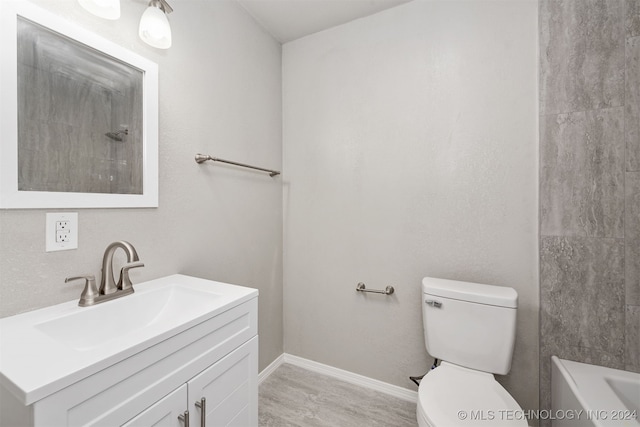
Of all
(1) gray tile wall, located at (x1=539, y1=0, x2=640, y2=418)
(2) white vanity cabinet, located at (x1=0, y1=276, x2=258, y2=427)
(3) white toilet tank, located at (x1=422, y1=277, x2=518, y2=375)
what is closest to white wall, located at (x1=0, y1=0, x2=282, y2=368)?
(2) white vanity cabinet, located at (x1=0, y1=276, x2=258, y2=427)

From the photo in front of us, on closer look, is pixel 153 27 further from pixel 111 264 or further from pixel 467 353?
pixel 467 353

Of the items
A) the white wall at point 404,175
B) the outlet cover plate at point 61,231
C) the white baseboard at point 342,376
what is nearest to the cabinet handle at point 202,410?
the outlet cover plate at point 61,231

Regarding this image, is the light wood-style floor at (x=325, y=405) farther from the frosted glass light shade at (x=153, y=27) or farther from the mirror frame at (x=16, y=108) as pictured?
the frosted glass light shade at (x=153, y=27)

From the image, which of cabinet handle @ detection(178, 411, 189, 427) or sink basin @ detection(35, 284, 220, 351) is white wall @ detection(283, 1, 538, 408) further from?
cabinet handle @ detection(178, 411, 189, 427)

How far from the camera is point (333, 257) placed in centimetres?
192

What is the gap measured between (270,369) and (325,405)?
0.50 meters

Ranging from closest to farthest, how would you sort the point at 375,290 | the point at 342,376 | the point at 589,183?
the point at 589,183 → the point at 375,290 → the point at 342,376

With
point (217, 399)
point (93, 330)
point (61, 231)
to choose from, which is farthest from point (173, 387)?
point (61, 231)

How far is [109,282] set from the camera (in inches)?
38.7

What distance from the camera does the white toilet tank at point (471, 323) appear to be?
126 centimetres

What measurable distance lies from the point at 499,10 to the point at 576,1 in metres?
0.32

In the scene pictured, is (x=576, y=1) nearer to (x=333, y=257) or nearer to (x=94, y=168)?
(x=333, y=257)

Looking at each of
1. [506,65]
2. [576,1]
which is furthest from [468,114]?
[576,1]

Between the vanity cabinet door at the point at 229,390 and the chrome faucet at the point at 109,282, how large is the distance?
17.7 inches
